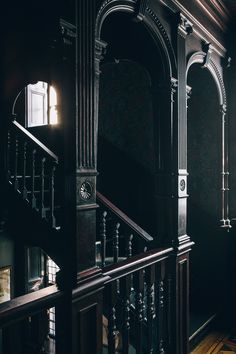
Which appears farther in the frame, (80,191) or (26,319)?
(80,191)

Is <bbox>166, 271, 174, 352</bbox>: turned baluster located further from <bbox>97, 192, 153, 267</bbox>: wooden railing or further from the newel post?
the newel post

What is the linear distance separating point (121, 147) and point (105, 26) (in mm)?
2399

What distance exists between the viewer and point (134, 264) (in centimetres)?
262

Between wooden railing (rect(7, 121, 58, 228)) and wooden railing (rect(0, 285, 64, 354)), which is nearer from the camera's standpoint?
wooden railing (rect(0, 285, 64, 354))

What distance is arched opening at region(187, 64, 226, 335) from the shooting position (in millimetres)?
4844

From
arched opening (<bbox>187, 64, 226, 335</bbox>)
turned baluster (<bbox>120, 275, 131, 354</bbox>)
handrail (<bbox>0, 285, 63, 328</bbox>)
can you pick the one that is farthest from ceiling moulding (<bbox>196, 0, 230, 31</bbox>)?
handrail (<bbox>0, 285, 63, 328</bbox>)

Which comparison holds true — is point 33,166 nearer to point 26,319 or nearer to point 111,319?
point 111,319

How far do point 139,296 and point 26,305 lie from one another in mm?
1197

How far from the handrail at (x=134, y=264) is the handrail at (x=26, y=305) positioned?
467mm

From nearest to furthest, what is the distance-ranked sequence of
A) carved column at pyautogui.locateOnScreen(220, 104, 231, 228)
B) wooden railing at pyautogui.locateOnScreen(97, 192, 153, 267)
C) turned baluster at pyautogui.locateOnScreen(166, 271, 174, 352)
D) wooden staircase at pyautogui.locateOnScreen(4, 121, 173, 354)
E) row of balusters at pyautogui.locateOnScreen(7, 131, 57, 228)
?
wooden staircase at pyautogui.locateOnScreen(4, 121, 173, 354) < turned baluster at pyautogui.locateOnScreen(166, 271, 174, 352) < wooden railing at pyautogui.locateOnScreen(97, 192, 153, 267) < row of balusters at pyautogui.locateOnScreen(7, 131, 57, 228) < carved column at pyautogui.locateOnScreen(220, 104, 231, 228)

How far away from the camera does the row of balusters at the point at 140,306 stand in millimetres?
2467

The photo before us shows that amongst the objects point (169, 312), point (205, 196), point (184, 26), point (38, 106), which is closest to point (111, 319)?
point (169, 312)

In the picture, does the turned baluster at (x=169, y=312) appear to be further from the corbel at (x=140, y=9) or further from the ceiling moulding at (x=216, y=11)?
the ceiling moulding at (x=216, y=11)

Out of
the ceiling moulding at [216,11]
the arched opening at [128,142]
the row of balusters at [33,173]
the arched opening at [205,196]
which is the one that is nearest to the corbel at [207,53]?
the ceiling moulding at [216,11]
